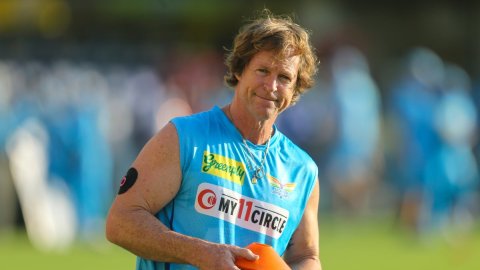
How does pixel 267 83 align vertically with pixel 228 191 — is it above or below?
above

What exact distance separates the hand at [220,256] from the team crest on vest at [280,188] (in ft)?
1.90

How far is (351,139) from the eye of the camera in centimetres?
2609

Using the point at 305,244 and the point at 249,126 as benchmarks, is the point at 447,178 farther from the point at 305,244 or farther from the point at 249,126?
the point at 249,126

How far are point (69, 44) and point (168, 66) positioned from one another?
8.85 ft

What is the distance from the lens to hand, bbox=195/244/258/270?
20.0ft

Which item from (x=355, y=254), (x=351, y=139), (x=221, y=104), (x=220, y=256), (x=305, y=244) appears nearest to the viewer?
(x=220, y=256)

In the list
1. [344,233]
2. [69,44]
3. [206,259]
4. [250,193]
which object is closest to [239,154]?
[250,193]

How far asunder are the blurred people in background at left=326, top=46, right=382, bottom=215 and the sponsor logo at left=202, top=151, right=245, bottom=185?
763 inches

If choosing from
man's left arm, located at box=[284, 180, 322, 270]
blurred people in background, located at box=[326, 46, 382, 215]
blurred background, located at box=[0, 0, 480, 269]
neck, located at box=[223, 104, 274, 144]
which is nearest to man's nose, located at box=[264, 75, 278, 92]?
neck, located at box=[223, 104, 274, 144]

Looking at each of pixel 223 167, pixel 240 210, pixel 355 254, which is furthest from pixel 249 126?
pixel 355 254

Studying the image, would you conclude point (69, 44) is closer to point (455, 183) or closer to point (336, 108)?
point (336, 108)

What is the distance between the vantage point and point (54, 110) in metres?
20.6

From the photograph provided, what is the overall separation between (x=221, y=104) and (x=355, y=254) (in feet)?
26.9

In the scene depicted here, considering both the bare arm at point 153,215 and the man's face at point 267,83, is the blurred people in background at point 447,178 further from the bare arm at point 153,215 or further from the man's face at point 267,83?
the bare arm at point 153,215
